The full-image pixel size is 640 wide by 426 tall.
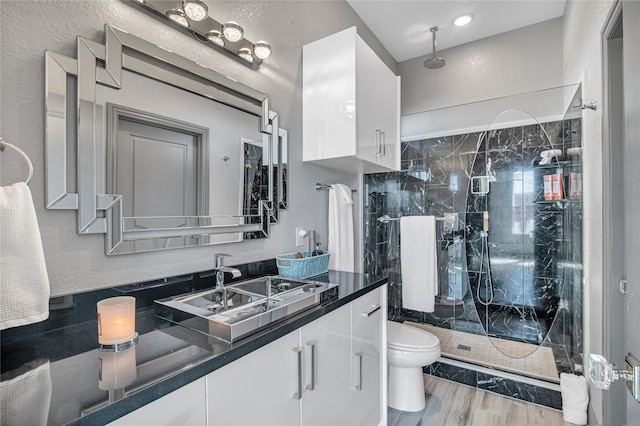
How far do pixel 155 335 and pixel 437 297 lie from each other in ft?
7.79

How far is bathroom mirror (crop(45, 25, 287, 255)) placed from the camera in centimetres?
101

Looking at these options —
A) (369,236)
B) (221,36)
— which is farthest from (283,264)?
(369,236)

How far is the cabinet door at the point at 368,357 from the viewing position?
4.83 ft

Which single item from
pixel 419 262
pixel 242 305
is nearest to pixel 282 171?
pixel 242 305

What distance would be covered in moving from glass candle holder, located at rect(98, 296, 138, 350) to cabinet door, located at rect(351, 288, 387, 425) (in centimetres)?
90

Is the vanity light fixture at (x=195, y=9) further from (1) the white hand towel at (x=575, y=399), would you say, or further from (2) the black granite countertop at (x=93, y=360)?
(1) the white hand towel at (x=575, y=399)

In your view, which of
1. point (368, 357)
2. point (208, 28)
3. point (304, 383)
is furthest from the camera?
point (368, 357)

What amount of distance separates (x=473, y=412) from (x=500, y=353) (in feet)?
1.89

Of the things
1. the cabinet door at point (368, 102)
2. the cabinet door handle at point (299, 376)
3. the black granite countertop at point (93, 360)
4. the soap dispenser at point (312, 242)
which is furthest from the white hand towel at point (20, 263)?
the cabinet door at point (368, 102)

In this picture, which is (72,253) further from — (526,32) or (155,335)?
(526,32)

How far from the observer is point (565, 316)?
226cm

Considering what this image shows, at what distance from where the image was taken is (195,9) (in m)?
1.33

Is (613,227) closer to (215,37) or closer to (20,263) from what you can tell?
(215,37)

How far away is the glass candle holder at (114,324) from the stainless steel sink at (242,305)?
18 cm
